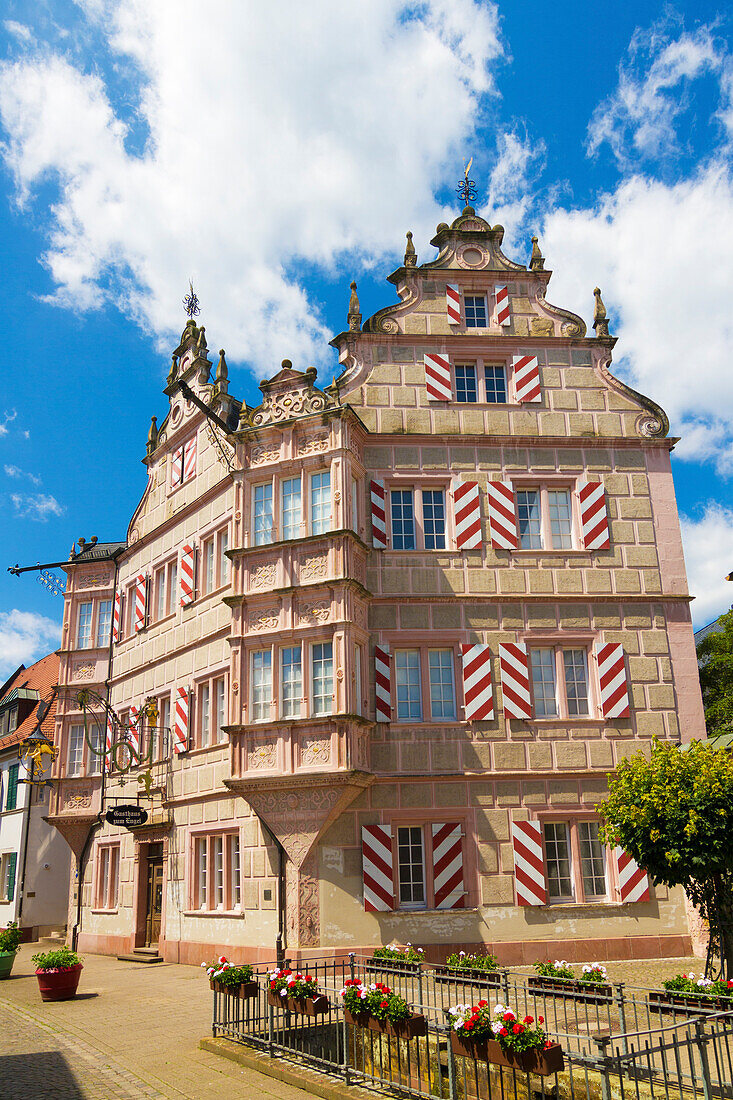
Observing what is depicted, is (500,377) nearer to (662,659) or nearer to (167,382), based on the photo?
(662,659)

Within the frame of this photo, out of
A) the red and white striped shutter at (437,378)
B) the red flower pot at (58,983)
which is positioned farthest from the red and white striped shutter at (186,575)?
the red flower pot at (58,983)

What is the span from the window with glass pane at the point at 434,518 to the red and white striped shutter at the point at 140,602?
31.0 ft

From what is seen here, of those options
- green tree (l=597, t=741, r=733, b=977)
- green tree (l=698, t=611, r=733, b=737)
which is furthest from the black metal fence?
green tree (l=698, t=611, r=733, b=737)

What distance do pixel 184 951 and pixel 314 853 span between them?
543cm

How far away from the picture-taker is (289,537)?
18719 mm

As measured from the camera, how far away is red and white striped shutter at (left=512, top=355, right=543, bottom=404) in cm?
2021

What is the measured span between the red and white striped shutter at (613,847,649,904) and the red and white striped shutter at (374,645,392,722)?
16.6ft

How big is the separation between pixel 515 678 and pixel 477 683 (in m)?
0.79

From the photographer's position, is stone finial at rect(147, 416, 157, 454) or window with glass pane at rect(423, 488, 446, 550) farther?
stone finial at rect(147, 416, 157, 454)

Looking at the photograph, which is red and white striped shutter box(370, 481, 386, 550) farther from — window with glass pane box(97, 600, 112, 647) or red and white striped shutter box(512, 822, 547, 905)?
window with glass pane box(97, 600, 112, 647)

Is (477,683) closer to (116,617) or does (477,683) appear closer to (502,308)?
(502,308)

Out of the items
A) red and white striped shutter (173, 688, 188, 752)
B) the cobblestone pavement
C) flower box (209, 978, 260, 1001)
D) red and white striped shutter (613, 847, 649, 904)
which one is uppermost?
red and white striped shutter (173, 688, 188, 752)

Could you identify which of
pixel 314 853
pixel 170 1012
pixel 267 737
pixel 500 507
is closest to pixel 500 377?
pixel 500 507

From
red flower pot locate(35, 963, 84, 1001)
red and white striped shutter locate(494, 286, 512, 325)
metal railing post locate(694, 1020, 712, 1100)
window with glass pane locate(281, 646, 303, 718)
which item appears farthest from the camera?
red and white striped shutter locate(494, 286, 512, 325)
